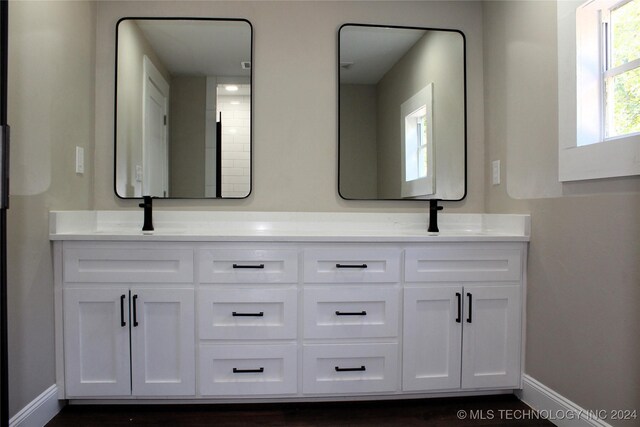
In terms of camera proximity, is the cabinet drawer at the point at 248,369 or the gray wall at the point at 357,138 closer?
the cabinet drawer at the point at 248,369

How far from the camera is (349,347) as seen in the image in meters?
1.76

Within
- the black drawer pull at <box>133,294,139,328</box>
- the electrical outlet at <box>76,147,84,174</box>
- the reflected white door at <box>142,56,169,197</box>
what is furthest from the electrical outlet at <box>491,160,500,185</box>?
the electrical outlet at <box>76,147,84,174</box>

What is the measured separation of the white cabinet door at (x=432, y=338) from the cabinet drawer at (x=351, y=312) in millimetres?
89

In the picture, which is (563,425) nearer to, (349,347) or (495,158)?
(349,347)

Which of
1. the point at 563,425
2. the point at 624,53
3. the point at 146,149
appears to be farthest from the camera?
the point at 146,149

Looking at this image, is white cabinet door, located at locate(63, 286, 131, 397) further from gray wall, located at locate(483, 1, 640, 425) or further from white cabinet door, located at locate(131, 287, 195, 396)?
gray wall, located at locate(483, 1, 640, 425)

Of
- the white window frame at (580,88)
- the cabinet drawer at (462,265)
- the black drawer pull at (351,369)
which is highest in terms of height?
the white window frame at (580,88)

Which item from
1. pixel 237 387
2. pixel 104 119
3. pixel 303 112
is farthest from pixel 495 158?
pixel 104 119

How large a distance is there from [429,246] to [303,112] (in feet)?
3.53

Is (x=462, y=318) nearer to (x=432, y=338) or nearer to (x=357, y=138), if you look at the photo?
(x=432, y=338)

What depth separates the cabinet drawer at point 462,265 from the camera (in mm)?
1797

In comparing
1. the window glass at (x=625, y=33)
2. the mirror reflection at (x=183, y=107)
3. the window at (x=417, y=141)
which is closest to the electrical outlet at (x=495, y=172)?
the window at (x=417, y=141)

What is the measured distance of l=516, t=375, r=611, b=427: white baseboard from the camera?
1486 millimetres

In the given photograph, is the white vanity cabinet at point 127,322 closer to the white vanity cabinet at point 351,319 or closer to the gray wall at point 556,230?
the white vanity cabinet at point 351,319
